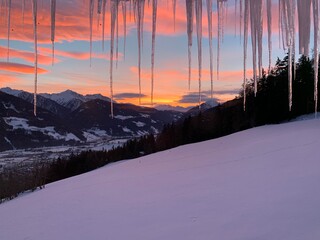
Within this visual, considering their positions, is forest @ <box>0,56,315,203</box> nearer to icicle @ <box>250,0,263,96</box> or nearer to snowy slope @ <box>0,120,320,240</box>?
snowy slope @ <box>0,120,320,240</box>

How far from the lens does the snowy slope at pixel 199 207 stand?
12.4 ft

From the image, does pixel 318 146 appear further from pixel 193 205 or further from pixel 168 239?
pixel 168 239

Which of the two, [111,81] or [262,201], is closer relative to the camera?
[111,81]

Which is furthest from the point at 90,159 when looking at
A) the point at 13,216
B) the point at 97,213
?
the point at 97,213

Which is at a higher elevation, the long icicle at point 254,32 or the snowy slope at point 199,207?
the long icicle at point 254,32

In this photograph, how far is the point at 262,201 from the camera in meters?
4.59

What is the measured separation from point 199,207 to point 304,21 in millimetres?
4041

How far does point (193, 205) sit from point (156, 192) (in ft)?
4.82

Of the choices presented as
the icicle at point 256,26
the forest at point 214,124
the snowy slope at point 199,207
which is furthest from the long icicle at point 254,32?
the forest at point 214,124

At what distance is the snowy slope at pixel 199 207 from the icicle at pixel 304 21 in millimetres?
2516

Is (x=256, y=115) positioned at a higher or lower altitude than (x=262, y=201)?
higher

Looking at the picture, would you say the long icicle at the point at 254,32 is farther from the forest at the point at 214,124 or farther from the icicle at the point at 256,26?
the forest at the point at 214,124

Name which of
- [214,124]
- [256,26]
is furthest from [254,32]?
[214,124]

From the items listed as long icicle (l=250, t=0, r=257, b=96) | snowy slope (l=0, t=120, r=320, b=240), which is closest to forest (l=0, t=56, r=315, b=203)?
snowy slope (l=0, t=120, r=320, b=240)
